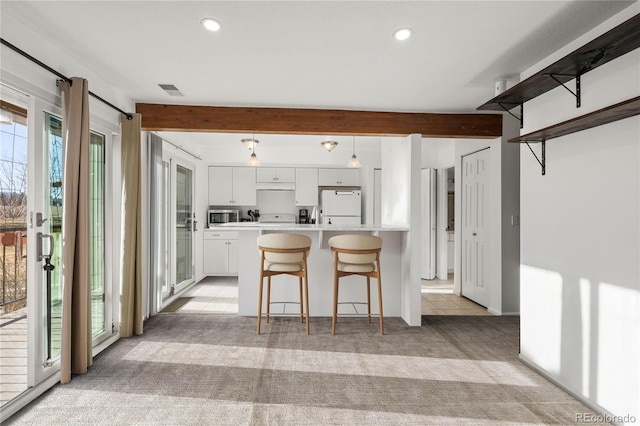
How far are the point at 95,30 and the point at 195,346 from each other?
8.59 ft

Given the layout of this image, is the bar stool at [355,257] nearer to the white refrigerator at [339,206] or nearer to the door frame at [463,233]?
the door frame at [463,233]

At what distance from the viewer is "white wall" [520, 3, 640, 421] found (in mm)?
2041

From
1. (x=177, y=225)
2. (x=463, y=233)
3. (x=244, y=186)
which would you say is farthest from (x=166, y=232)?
(x=463, y=233)

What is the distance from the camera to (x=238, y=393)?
2471mm

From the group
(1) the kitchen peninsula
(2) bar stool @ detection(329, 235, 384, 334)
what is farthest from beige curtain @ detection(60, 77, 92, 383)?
(2) bar stool @ detection(329, 235, 384, 334)

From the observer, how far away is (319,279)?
4320 mm

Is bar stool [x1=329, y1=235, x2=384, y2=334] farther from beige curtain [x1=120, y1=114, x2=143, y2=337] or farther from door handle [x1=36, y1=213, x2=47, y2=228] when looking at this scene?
door handle [x1=36, y1=213, x2=47, y2=228]

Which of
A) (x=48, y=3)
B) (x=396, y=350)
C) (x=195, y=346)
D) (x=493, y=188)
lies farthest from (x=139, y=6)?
(x=493, y=188)

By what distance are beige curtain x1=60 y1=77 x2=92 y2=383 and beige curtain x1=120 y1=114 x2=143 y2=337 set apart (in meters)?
0.76

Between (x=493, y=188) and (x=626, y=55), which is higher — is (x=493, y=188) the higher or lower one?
the lower one

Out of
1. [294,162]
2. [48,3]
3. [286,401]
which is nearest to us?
[48,3]

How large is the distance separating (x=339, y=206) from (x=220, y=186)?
2.31 m

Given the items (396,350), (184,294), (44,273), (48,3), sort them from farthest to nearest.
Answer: (184,294) < (396,350) < (44,273) < (48,3)

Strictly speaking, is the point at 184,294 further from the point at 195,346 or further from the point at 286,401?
the point at 286,401
